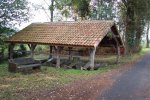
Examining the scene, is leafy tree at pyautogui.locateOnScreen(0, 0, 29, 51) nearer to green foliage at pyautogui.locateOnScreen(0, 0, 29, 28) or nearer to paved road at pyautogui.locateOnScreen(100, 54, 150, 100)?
green foliage at pyautogui.locateOnScreen(0, 0, 29, 28)

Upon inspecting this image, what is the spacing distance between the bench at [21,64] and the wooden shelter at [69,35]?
320 centimetres

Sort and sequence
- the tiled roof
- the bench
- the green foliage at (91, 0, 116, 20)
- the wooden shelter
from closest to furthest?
the bench → the wooden shelter → the tiled roof → the green foliage at (91, 0, 116, 20)

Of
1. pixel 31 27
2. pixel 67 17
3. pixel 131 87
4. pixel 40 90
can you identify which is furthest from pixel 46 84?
pixel 67 17

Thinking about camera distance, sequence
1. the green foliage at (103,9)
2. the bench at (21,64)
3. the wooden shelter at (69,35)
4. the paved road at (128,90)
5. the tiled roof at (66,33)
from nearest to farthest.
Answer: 1. the paved road at (128,90)
2. the bench at (21,64)
3. the wooden shelter at (69,35)
4. the tiled roof at (66,33)
5. the green foliage at (103,9)

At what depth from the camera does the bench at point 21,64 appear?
60.5 feet

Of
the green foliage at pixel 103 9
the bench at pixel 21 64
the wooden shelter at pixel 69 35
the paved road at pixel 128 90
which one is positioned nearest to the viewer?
the paved road at pixel 128 90

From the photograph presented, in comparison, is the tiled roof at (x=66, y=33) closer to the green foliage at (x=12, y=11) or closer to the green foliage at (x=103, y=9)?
the green foliage at (x=12, y=11)

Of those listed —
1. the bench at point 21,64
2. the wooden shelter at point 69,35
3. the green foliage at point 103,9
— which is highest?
the green foliage at point 103,9

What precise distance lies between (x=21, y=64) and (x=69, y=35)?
553cm

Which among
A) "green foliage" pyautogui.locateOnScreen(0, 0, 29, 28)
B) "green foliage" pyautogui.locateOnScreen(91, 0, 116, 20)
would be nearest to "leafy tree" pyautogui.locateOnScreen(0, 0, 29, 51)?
"green foliage" pyautogui.locateOnScreen(0, 0, 29, 28)

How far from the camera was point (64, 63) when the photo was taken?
953 inches

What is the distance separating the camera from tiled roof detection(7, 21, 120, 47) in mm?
22016

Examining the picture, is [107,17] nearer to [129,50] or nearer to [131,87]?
[129,50]

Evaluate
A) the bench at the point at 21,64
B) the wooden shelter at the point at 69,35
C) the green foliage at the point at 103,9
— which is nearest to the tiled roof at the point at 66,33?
the wooden shelter at the point at 69,35
